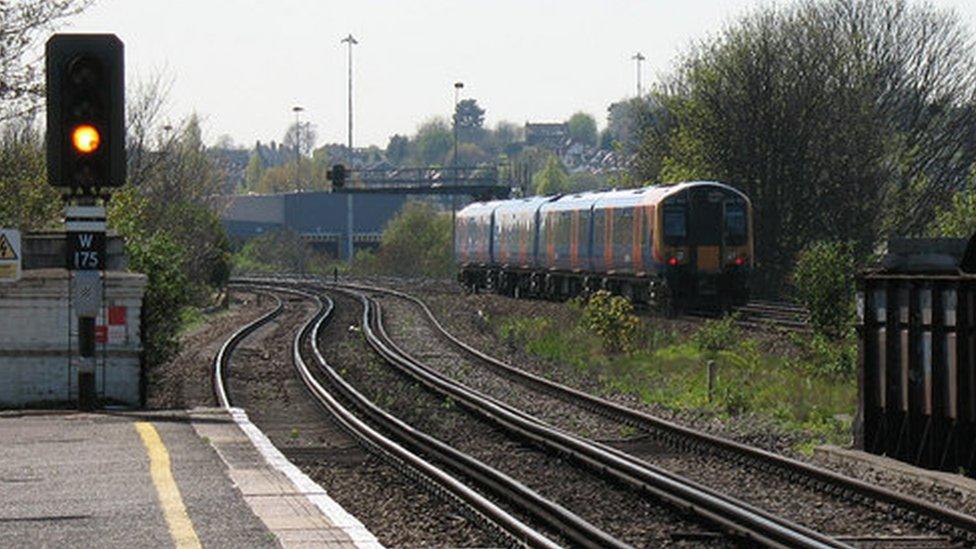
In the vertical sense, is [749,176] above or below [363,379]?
above

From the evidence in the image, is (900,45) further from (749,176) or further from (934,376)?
(934,376)

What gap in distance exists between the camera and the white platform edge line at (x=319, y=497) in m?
Answer: 12.2

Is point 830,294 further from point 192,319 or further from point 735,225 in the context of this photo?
point 192,319

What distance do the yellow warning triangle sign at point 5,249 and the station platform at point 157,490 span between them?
3230 mm

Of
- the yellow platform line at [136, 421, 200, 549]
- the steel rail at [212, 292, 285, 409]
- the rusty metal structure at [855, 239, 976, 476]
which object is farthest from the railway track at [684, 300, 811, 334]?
the yellow platform line at [136, 421, 200, 549]

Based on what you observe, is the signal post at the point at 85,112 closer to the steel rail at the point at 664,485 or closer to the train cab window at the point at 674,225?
the steel rail at the point at 664,485

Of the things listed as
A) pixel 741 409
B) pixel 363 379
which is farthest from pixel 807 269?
pixel 741 409

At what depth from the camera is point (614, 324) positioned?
37.2m

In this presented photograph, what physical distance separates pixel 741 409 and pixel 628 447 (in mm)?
4338

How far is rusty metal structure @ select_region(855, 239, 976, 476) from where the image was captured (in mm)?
16812

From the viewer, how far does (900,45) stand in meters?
69.6

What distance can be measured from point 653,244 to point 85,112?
25.8 meters

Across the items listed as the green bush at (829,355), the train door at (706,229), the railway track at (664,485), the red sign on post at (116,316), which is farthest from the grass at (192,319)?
the railway track at (664,485)

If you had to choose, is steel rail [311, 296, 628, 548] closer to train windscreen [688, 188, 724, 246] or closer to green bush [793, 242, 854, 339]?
green bush [793, 242, 854, 339]
